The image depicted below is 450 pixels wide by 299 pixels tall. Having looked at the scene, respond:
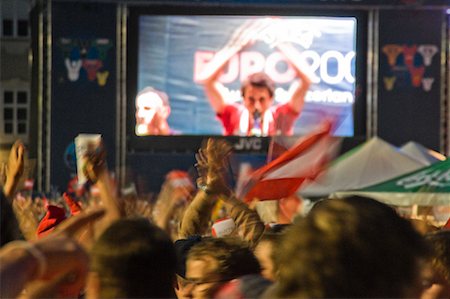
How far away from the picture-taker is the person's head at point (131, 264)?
278 cm

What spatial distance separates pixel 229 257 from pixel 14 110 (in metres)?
30.0

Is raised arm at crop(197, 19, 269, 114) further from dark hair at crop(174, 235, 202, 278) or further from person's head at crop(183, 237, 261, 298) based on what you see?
person's head at crop(183, 237, 261, 298)

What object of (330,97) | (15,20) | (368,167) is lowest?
(368,167)

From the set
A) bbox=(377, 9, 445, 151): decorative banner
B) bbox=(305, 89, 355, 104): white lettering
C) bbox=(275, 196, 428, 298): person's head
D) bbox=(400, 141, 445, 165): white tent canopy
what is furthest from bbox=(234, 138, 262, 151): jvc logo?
bbox=(275, 196, 428, 298): person's head

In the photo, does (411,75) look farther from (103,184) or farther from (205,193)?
(103,184)

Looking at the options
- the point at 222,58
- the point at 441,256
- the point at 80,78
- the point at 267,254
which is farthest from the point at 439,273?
the point at 80,78

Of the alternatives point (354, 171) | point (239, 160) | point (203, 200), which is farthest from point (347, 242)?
point (239, 160)

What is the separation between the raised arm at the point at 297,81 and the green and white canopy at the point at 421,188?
13.9 m

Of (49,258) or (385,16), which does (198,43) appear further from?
(49,258)

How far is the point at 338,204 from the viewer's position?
246 centimetres

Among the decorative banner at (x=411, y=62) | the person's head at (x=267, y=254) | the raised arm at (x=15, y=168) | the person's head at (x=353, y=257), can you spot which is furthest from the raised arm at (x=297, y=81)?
the person's head at (x=353, y=257)

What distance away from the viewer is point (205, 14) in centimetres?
2733

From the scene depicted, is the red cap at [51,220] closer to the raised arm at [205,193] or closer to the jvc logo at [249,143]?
the raised arm at [205,193]

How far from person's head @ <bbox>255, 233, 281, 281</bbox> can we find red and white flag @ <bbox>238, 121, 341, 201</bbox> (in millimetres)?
3999
